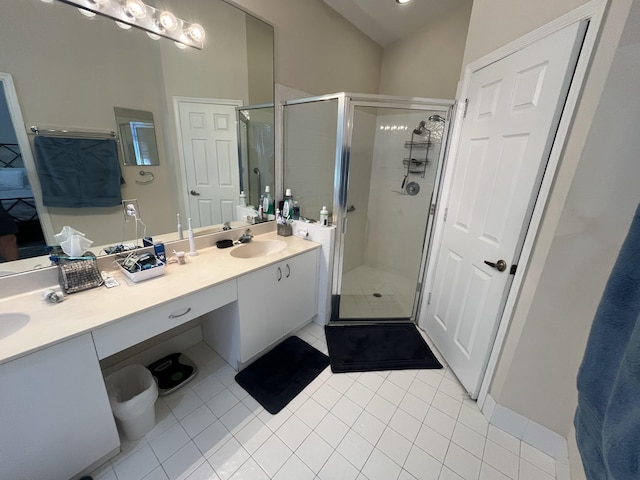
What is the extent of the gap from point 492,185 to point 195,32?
1.95 metres

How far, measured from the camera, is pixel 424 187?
241cm

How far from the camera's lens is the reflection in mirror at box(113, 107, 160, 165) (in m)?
1.32

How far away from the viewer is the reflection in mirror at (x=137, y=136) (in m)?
1.32

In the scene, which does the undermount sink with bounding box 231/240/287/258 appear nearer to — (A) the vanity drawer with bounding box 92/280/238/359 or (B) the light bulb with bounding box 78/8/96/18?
(A) the vanity drawer with bounding box 92/280/238/359

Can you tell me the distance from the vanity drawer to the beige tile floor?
24.2 inches

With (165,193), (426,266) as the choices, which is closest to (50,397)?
(165,193)

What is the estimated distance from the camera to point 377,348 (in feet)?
6.51

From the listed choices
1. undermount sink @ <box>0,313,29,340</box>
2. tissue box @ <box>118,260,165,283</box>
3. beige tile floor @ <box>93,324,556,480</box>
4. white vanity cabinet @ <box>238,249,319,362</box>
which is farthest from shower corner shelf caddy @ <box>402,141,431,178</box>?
undermount sink @ <box>0,313,29,340</box>

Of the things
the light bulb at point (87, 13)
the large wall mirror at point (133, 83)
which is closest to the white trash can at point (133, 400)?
the large wall mirror at point (133, 83)

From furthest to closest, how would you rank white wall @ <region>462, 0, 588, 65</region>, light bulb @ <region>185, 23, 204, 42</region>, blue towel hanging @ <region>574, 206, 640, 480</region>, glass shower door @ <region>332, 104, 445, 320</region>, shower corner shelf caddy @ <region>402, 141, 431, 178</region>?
shower corner shelf caddy @ <region>402, 141, 431, 178</region> → glass shower door @ <region>332, 104, 445, 320</region> → light bulb @ <region>185, 23, 204, 42</region> → white wall @ <region>462, 0, 588, 65</region> → blue towel hanging @ <region>574, 206, 640, 480</region>

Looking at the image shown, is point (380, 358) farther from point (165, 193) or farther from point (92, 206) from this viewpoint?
point (92, 206)

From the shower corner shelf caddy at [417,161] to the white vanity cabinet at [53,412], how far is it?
8.67ft

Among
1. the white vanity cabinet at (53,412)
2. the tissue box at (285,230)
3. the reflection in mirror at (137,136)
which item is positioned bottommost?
the white vanity cabinet at (53,412)

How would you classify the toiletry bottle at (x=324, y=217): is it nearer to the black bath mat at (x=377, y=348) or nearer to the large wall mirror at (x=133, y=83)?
the large wall mirror at (x=133, y=83)
